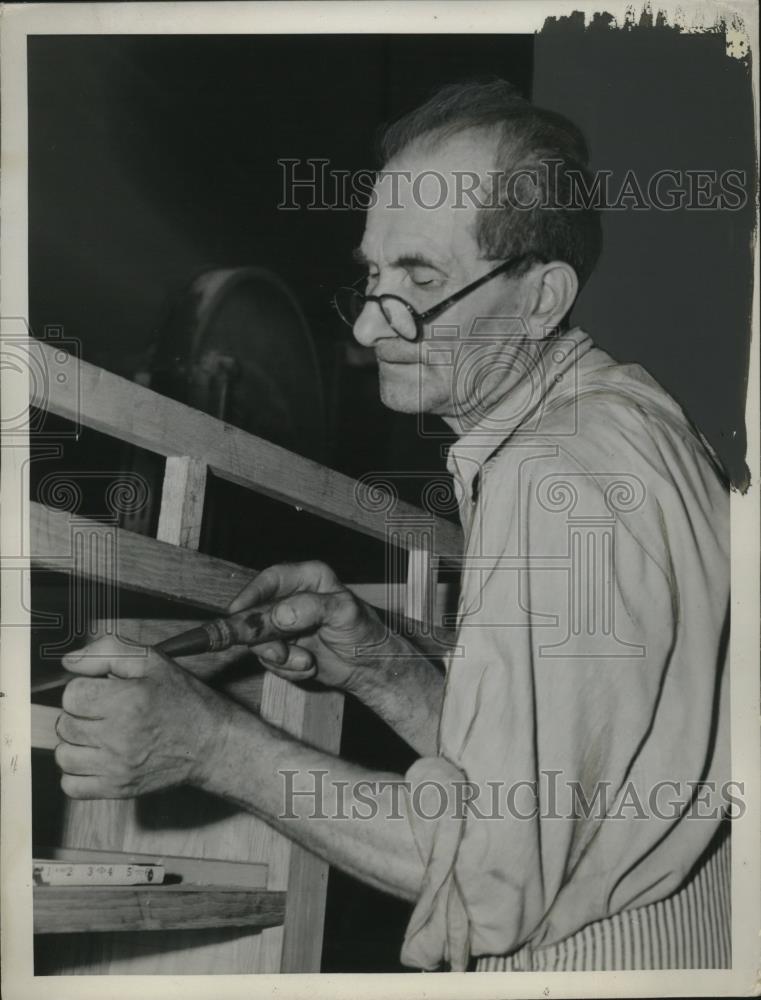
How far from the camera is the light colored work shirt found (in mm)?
1596

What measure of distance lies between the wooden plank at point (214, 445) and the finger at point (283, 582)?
0.24 ft

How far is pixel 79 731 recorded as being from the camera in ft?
5.03

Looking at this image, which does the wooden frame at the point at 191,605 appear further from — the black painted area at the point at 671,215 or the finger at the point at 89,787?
the black painted area at the point at 671,215

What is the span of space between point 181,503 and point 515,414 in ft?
1.45

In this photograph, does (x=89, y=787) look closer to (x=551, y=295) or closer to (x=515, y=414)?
(x=515, y=414)

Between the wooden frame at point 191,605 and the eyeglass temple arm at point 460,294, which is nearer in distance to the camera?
the wooden frame at point 191,605

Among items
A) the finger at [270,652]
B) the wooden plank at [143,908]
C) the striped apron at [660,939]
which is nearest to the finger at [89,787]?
the wooden plank at [143,908]

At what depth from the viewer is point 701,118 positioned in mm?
1761

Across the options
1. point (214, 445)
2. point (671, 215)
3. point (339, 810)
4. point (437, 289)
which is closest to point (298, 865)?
point (339, 810)

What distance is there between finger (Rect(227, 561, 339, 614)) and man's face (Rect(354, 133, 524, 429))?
0.24m

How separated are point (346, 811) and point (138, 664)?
0.31 meters

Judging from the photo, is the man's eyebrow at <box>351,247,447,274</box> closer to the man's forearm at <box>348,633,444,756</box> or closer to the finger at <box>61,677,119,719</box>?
the man's forearm at <box>348,633,444,756</box>

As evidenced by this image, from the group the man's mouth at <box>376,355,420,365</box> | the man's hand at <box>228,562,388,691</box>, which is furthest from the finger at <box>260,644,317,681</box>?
the man's mouth at <box>376,355,420,365</box>

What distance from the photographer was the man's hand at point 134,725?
1517mm
